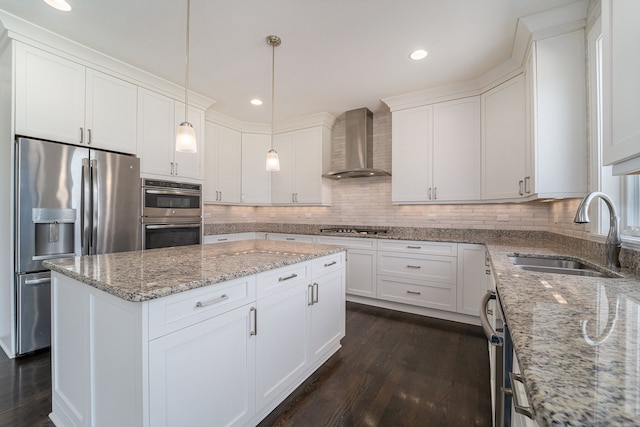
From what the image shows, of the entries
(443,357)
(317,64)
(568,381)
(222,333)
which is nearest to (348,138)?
(317,64)

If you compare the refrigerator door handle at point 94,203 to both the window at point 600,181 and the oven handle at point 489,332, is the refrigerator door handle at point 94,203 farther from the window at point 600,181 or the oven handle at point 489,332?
the window at point 600,181

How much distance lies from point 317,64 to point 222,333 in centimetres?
263

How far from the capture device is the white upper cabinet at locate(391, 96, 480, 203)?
10.3 feet

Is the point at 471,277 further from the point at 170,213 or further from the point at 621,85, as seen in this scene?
the point at 170,213

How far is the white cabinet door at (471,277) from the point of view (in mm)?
2863

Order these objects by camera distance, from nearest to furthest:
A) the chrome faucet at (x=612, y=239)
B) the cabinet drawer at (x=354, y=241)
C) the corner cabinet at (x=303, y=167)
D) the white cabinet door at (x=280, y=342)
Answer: the chrome faucet at (x=612, y=239) < the white cabinet door at (x=280, y=342) < the cabinet drawer at (x=354, y=241) < the corner cabinet at (x=303, y=167)

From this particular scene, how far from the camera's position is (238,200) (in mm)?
4504

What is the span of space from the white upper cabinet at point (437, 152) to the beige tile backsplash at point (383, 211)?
1.17ft

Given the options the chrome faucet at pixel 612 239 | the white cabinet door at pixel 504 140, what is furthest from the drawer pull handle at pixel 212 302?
the white cabinet door at pixel 504 140

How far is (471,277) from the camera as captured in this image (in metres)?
2.91

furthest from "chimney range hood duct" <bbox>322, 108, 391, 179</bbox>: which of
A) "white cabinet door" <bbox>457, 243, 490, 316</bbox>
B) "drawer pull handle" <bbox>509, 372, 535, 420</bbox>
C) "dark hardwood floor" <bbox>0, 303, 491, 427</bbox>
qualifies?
"drawer pull handle" <bbox>509, 372, 535, 420</bbox>

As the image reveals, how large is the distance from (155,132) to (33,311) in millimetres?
2008

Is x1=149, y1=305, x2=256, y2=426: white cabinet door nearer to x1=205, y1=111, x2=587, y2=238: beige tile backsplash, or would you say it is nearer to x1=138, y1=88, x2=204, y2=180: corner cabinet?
x1=138, y1=88, x2=204, y2=180: corner cabinet

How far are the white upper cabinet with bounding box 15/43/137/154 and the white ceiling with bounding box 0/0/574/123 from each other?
0.27 meters
